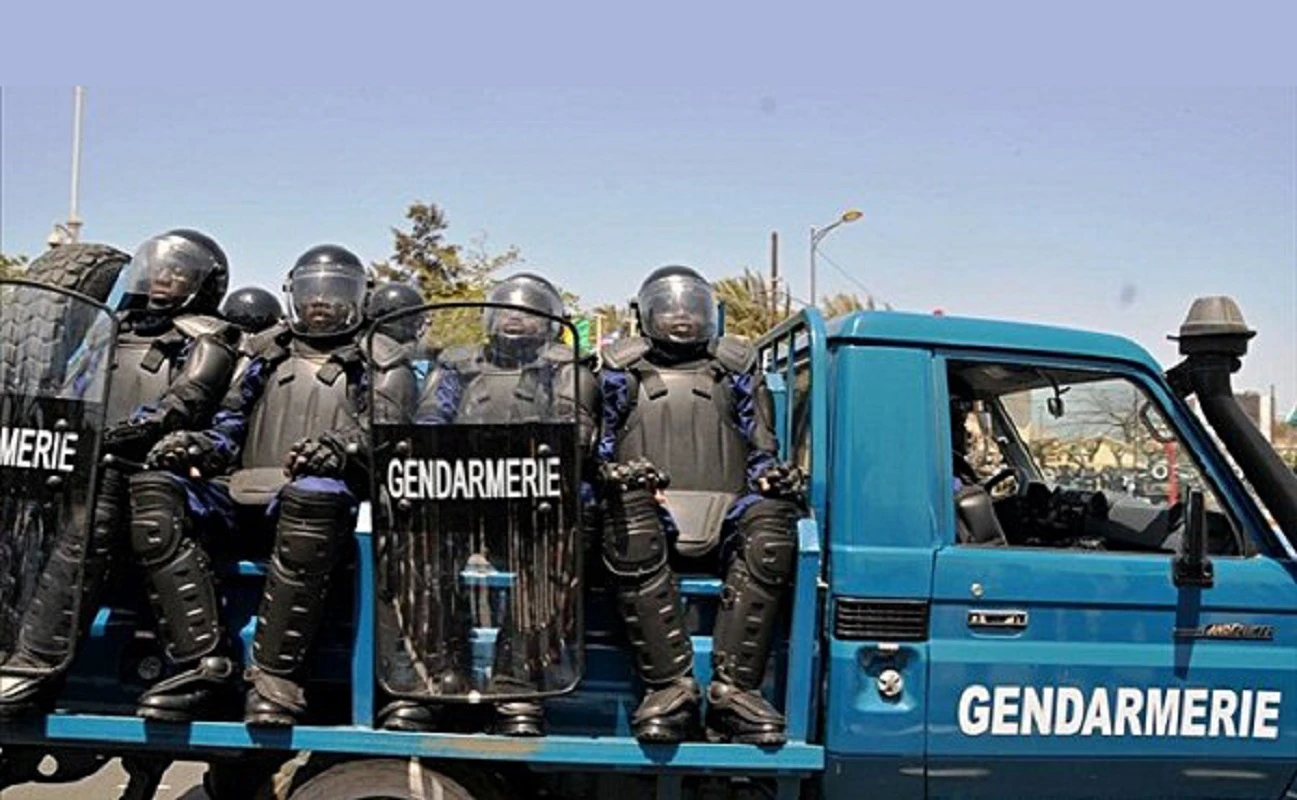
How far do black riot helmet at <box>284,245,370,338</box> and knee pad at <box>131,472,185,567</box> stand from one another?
0.78 metres

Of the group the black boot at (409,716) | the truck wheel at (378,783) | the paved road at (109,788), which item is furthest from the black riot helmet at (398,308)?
the paved road at (109,788)

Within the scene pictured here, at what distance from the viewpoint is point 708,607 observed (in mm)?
3594

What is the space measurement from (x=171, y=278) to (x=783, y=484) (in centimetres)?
233

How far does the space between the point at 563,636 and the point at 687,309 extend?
132cm

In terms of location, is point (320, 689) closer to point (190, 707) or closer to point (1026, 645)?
point (190, 707)

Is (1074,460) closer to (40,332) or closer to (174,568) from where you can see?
(174,568)

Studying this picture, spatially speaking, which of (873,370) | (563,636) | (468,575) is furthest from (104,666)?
(873,370)

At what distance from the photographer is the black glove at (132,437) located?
3510 millimetres

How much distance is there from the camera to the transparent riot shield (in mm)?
3324

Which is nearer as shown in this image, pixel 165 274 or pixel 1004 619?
pixel 1004 619

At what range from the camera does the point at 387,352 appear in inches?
136

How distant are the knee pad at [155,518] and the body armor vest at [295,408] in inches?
17.1

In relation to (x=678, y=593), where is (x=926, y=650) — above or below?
below

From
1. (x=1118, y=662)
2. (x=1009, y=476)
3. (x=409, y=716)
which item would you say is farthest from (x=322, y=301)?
(x=1118, y=662)
